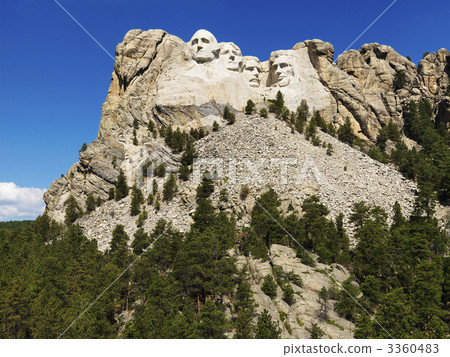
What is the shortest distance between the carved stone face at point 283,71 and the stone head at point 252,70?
595 centimetres

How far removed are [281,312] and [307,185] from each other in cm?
3460

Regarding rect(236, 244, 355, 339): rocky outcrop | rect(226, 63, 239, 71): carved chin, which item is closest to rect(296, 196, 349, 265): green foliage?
rect(236, 244, 355, 339): rocky outcrop

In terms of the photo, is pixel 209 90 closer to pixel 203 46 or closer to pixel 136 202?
pixel 203 46

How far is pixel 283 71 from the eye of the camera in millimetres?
105938

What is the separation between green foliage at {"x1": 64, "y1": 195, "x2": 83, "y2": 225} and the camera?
7519 centimetres

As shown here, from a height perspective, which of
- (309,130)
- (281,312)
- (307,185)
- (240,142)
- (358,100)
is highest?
(358,100)

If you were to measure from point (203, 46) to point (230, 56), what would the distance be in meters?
8.38

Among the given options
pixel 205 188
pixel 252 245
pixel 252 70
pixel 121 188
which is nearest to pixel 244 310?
pixel 252 245

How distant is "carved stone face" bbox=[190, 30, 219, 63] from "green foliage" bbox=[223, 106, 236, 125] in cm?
1809

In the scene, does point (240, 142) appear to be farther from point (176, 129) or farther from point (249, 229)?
point (249, 229)

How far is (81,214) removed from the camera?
7581cm

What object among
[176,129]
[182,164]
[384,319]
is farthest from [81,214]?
[384,319]

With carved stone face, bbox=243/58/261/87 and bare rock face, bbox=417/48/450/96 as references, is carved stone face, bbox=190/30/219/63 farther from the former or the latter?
bare rock face, bbox=417/48/450/96

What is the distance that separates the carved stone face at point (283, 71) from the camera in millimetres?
→ 105062
